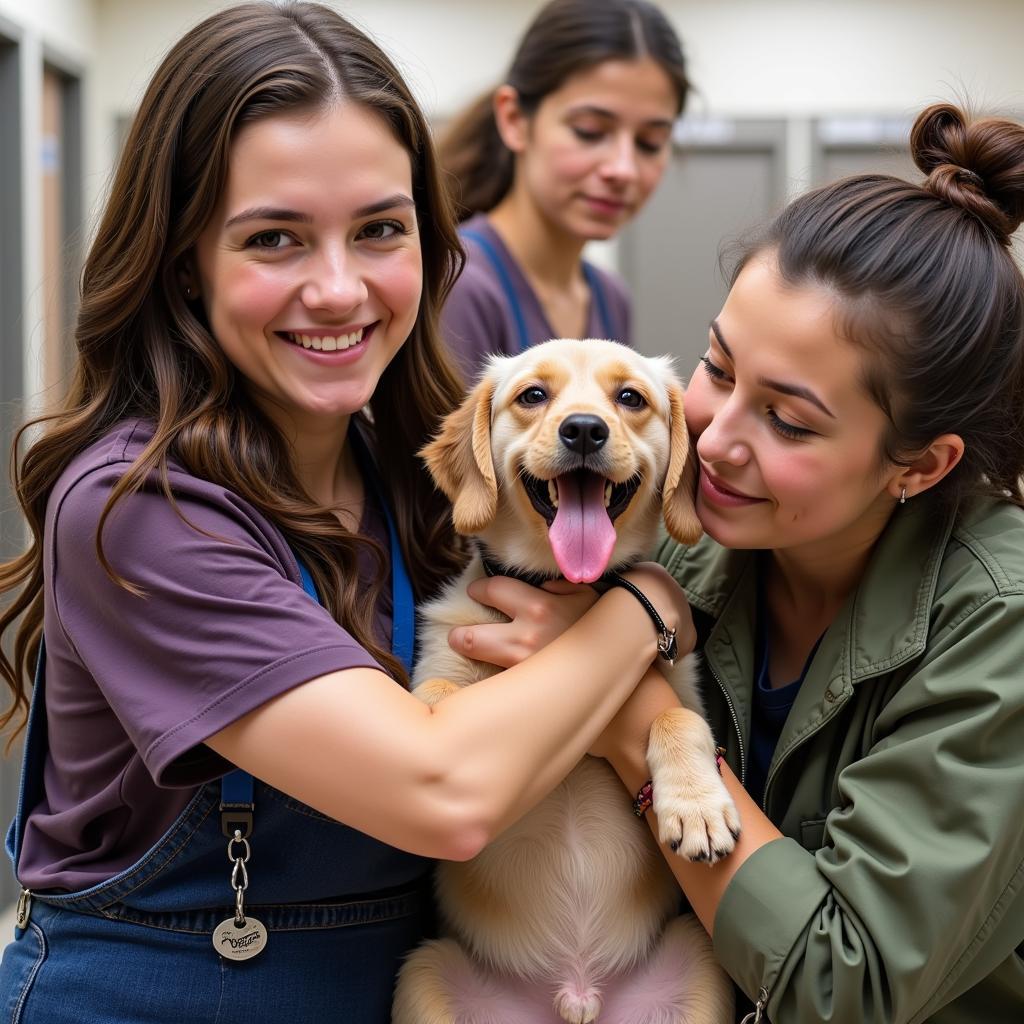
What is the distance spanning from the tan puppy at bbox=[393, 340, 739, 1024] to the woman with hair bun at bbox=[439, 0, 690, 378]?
2.88ft

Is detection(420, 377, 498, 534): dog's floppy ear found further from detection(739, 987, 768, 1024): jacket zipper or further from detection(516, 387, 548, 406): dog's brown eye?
detection(739, 987, 768, 1024): jacket zipper

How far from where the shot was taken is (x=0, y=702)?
13.6 ft

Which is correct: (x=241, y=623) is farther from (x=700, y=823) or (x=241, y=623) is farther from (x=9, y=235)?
(x=9, y=235)

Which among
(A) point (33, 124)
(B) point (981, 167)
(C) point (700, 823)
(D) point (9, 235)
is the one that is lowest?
(D) point (9, 235)

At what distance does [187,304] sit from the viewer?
162 centimetres

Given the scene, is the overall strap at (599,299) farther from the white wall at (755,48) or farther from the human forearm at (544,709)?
the white wall at (755,48)

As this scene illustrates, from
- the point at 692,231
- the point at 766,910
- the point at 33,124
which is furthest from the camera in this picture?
the point at 692,231

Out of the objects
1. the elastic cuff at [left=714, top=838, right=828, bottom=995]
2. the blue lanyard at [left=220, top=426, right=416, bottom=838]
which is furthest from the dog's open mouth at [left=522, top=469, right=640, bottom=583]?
the elastic cuff at [left=714, top=838, right=828, bottom=995]

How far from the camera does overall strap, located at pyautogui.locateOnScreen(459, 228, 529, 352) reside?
2.88 metres

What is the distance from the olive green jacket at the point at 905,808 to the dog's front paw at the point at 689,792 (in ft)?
0.19

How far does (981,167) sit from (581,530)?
732mm

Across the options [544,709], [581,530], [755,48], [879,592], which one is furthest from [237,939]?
[755,48]

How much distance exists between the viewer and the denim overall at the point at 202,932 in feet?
4.69

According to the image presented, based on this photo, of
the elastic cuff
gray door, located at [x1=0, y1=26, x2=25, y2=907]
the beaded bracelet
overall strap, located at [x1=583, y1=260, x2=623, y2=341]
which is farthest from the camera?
gray door, located at [x1=0, y1=26, x2=25, y2=907]
